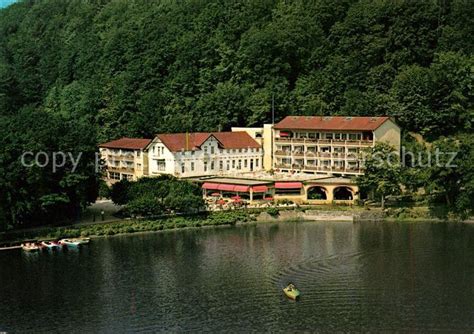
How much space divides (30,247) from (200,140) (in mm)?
20175

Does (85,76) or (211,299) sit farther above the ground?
(85,76)

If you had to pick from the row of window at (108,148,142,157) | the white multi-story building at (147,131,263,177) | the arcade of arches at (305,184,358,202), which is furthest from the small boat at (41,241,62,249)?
the arcade of arches at (305,184,358,202)

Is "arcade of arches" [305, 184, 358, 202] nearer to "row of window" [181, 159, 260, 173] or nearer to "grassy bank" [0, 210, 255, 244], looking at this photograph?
"grassy bank" [0, 210, 255, 244]

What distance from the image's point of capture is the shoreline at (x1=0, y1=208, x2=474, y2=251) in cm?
4659

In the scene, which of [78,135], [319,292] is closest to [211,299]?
[319,292]

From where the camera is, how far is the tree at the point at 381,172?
5306cm

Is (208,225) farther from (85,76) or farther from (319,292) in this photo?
(85,76)

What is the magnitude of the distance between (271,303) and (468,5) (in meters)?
49.0

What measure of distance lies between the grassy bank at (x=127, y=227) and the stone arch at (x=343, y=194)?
7.32 meters

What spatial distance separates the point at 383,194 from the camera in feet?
175

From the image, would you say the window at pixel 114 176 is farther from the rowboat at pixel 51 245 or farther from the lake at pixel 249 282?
the rowboat at pixel 51 245

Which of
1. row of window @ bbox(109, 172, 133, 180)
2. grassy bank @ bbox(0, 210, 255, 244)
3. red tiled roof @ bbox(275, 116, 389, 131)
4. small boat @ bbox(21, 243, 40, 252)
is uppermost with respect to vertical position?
red tiled roof @ bbox(275, 116, 389, 131)

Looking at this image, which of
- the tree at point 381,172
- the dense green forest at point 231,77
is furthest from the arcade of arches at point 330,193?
the dense green forest at point 231,77

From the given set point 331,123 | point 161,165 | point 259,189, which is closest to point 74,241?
point 259,189
